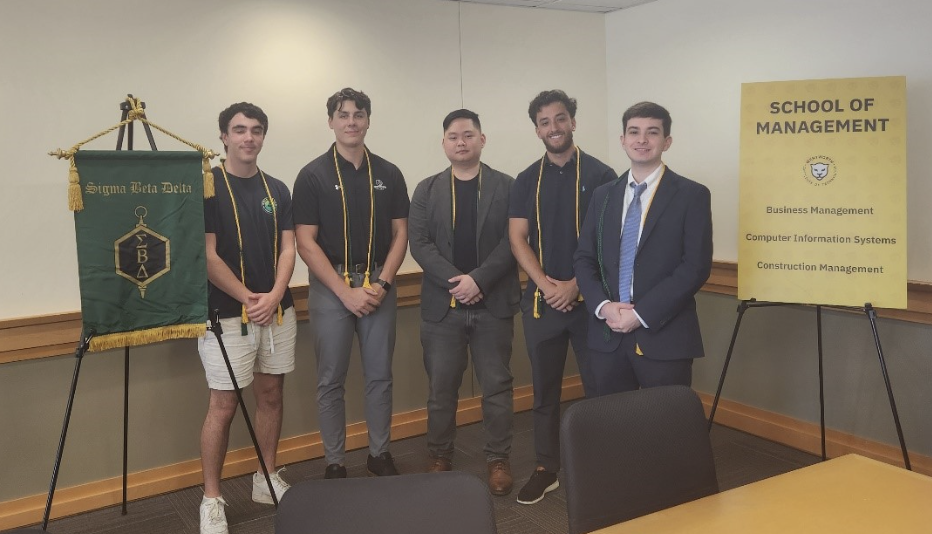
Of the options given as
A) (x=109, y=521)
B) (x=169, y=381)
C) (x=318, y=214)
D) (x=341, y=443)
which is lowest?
(x=109, y=521)

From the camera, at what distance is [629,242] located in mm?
3162

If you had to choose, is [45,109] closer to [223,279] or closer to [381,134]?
[223,279]

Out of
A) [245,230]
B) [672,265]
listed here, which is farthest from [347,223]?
[672,265]

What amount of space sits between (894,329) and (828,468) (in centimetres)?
230

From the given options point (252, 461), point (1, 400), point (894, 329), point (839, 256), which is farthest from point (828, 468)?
point (1, 400)

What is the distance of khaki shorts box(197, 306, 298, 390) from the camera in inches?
133

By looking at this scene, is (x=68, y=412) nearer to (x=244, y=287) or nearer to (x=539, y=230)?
(x=244, y=287)

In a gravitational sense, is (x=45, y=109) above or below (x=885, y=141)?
above

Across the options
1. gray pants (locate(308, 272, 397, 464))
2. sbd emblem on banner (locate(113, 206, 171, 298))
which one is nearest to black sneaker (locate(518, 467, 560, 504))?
gray pants (locate(308, 272, 397, 464))

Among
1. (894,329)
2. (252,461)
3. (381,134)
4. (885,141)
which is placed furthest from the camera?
(381,134)

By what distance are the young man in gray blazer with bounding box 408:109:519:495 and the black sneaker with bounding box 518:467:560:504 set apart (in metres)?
0.11

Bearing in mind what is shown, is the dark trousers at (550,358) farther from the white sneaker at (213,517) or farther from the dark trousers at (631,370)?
the white sneaker at (213,517)

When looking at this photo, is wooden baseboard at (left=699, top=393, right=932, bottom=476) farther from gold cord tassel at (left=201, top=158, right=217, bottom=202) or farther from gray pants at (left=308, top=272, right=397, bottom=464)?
gold cord tassel at (left=201, top=158, right=217, bottom=202)

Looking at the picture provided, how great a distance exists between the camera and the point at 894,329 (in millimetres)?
3762
